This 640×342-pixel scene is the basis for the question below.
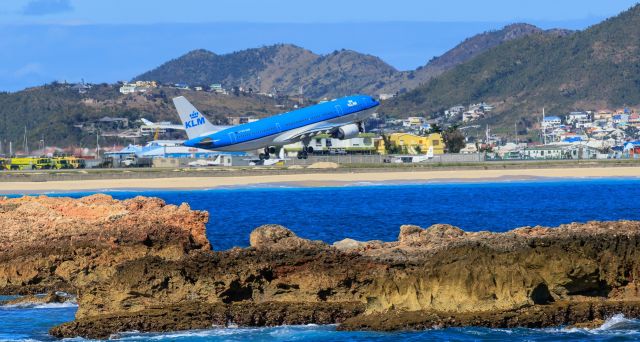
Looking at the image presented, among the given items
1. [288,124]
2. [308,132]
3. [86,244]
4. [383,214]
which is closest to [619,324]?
[86,244]

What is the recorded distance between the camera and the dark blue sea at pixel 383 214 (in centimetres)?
2483

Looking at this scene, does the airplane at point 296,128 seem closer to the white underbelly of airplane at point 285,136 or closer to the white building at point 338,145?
the white underbelly of airplane at point 285,136

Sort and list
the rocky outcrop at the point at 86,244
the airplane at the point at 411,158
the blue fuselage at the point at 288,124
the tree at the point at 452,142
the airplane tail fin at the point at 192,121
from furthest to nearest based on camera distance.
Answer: the tree at the point at 452,142 → the airplane at the point at 411,158 → the airplane tail fin at the point at 192,121 → the blue fuselage at the point at 288,124 → the rocky outcrop at the point at 86,244

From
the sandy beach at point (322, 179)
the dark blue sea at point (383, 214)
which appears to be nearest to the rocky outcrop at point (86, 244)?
the dark blue sea at point (383, 214)

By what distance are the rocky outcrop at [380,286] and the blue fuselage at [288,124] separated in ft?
201

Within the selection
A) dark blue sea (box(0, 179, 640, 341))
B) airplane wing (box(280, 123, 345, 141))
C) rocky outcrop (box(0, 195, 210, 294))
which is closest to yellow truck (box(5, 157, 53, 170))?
dark blue sea (box(0, 179, 640, 341))

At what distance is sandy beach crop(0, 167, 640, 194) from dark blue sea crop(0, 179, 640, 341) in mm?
2898

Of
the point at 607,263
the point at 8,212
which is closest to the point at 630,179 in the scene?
the point at 8,212

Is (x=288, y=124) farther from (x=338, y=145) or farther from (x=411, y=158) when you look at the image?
(x=338, y=145)

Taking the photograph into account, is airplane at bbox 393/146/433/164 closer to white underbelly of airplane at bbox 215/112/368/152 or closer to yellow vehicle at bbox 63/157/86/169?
yellow vehicle at bbox 63/157/86/169

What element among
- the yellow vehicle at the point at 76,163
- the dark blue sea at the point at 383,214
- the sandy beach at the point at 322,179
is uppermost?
the yellow vehicle at the point at 76,163

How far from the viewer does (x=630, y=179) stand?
102 metres

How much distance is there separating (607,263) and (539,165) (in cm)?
8906

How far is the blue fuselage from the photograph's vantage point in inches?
3516
